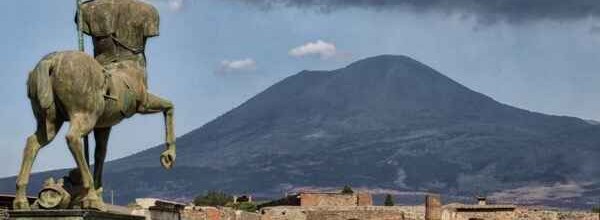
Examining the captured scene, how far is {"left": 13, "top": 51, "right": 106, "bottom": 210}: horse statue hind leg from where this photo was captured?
12.0m

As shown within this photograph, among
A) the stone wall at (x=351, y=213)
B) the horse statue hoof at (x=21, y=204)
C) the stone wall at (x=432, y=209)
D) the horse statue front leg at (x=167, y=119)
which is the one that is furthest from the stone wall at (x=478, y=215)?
→ the horse statue hoof at (x=21, y=204)

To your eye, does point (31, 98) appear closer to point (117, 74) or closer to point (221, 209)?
point (117, 74)

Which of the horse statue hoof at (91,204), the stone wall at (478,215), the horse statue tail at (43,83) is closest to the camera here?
the horse statue tail at (43,83)

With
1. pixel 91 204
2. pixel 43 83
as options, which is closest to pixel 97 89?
pixel 43 83

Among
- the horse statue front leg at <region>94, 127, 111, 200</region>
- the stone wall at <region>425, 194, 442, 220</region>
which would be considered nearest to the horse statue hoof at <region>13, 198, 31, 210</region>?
the horse statue front leg at <region>94, 127, 111, 200</region>

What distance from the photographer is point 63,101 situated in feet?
39.6

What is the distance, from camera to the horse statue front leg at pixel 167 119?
13016 mm

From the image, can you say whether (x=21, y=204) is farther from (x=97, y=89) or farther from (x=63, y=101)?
(x=97, y=89)

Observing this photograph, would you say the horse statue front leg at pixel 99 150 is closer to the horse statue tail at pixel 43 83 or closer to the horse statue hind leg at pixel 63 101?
the horse statue hind leg at pixel 63 101

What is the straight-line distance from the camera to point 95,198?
1222 cm

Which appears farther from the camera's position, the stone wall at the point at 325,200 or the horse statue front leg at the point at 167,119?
the stone wall at the point at 325,200

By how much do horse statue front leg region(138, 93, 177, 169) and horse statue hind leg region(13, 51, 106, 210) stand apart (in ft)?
3.00

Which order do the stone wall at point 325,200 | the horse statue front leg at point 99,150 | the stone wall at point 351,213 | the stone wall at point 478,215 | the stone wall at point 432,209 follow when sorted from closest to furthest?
the horse statue front leg at point 99,150 < the stone wall at point 432,209 < the stone wall at point 351,213 < the stone wall at point 478,215 < the stone wall at point 325,200

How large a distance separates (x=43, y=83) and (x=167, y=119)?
1565mm
